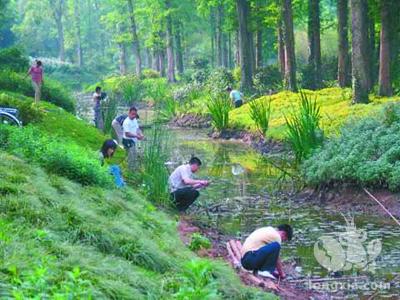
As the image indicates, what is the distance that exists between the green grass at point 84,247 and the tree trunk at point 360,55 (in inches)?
509

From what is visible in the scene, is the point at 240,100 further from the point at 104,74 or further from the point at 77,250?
the point at 104,74

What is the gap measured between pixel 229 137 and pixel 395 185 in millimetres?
13795

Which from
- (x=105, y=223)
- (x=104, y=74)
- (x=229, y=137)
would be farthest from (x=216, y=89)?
(x=104, y=74)

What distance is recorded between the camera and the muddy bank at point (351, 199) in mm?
13617

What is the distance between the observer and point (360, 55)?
884 inches

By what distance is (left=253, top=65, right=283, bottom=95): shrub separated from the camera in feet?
120

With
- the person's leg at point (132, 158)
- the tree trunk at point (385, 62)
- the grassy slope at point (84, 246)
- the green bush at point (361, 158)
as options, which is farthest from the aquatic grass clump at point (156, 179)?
the tree trunk at point (385, 62)

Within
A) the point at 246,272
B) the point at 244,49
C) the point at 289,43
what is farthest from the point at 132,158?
the point at 244,49

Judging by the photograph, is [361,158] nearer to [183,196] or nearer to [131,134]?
[183,196]

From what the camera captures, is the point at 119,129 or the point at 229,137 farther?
the point at 229,137

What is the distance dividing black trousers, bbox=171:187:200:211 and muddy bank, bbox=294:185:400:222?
8.80 feet

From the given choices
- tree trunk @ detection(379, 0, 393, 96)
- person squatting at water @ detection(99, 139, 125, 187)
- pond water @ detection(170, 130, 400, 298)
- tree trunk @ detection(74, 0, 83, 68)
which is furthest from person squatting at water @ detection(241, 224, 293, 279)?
tree trunk @ detection(74, 0, 83, 68)

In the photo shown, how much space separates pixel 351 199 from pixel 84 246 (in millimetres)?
8242

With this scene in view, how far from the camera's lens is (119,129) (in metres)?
17.7
